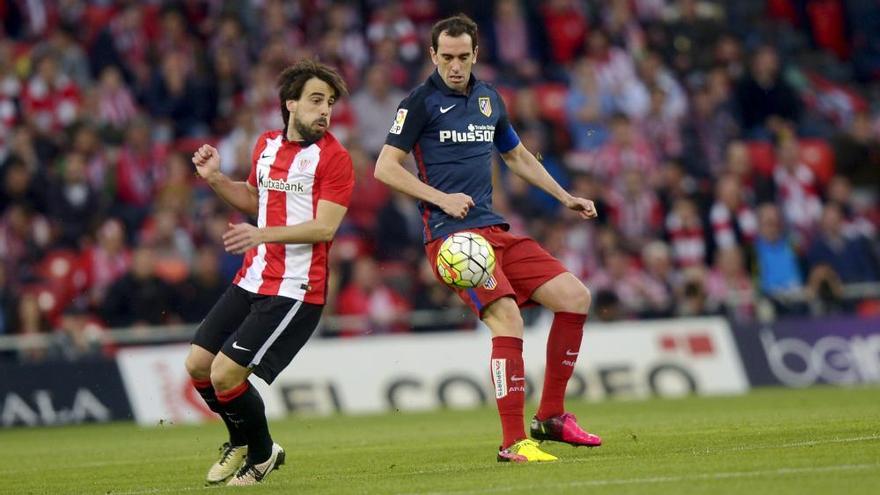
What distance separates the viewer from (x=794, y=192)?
69.8 ft

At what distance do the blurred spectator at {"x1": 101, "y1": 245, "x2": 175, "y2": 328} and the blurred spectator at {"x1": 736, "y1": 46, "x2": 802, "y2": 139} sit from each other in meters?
9.08

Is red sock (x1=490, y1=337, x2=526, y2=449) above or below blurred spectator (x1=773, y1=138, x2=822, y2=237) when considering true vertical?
below

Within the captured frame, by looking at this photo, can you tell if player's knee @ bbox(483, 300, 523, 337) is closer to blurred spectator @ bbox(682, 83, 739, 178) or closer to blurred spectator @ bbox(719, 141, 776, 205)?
blurred spectator @ bbox(719, 141, 776, 205)

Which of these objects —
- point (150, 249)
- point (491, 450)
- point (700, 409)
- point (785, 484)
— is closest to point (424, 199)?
point (491, 450)

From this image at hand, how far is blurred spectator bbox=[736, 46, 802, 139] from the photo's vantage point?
22.9 metres

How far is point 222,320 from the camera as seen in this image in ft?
30.7

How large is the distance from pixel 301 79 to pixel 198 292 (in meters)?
9.26

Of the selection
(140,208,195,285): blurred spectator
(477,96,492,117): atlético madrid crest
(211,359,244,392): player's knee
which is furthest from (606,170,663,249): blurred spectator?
(211,359,244,392): player's knee

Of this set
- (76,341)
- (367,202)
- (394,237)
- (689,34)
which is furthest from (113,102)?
(689,34)

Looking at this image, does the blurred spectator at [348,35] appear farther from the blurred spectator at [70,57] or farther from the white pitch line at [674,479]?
the white pitch line at [674,479]

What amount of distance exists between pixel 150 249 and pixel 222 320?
929 centimetres

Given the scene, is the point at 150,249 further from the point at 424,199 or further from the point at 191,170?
the point at 424,199

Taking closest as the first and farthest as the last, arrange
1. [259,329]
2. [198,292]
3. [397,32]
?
[259,329] → [198,292] → [397,32]

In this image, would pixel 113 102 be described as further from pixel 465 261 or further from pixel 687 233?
pixel 465 261
